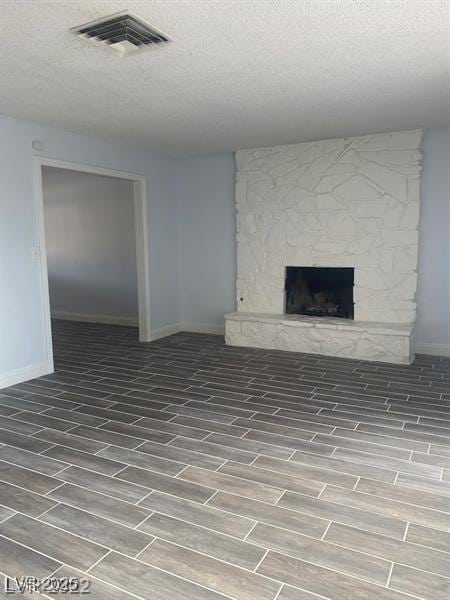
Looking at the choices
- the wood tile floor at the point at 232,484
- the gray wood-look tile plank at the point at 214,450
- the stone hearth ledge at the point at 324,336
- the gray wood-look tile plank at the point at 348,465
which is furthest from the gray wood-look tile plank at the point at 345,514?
the stone hearth ledge at the point at 324,336

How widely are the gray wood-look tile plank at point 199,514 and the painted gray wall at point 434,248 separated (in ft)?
12.1

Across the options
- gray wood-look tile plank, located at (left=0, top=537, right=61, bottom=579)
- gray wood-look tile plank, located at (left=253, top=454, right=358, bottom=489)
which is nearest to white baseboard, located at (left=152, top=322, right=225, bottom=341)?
gray wood-look tile plank, located at (left=253, top=454, right=358, bottom=489)

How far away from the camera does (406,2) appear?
214 cm

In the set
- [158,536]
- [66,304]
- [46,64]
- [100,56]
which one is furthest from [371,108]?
[66,304]

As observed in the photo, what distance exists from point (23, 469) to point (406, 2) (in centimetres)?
319

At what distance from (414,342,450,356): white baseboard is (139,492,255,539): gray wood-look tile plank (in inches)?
143

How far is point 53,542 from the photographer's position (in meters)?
2.05

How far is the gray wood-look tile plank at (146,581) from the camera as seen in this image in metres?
1.74

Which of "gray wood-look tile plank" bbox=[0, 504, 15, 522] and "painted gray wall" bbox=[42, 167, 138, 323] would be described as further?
"painted gray wall" bbox=[42, 167, 138, 323]

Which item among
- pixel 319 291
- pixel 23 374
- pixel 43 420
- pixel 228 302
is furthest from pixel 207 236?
pixel 43 420

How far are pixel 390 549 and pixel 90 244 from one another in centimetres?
644

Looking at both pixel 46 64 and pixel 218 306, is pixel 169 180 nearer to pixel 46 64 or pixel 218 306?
pixel 218 306

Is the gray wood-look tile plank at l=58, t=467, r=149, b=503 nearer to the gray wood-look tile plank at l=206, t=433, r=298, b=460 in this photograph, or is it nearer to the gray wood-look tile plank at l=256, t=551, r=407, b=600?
the gray wood-look tile plank at l=206, t=433, r=298, b=460

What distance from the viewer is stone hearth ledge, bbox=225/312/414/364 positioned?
Answer: 189 inches
